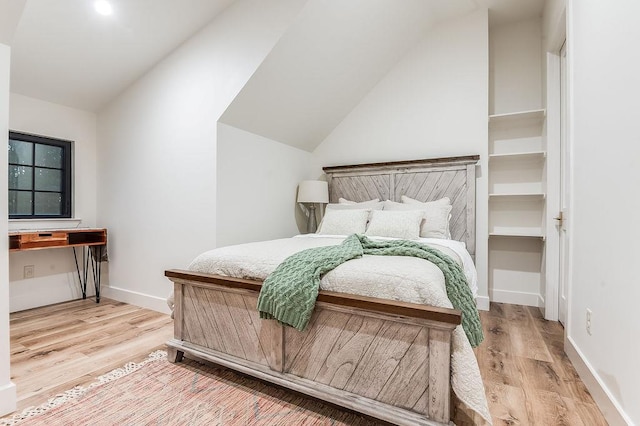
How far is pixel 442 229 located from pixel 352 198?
1182mm

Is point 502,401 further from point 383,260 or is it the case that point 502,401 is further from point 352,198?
point 352,198

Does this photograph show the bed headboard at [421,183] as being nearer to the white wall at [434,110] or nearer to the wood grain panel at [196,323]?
the white wall at [434,110]

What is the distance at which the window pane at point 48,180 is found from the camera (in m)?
3.32

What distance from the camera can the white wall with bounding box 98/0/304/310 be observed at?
8.97 feet

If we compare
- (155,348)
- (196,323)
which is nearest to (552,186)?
(196,323)

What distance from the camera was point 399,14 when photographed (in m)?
3.10

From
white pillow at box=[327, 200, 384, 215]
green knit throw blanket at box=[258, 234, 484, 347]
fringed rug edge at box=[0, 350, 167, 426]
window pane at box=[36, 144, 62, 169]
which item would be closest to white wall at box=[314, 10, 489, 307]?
white pillow at box=[327, 200, 384, 215]

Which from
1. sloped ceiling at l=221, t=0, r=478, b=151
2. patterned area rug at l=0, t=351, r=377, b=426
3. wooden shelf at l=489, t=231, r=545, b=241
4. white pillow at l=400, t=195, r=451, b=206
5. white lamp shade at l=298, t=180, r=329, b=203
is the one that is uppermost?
sloped ceiling at l=221, t=0, r=478, b=151

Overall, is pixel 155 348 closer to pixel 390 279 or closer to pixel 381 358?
pixel 381 358

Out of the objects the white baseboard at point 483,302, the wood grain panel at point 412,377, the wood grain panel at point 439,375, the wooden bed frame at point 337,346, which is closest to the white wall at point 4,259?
the wooden bed frame at point 337,346

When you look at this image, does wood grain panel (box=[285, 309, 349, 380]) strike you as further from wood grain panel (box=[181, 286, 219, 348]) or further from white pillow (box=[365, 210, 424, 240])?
white pillow (box=[365, 210, 424, 240])

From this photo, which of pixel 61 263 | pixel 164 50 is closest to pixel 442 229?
pixel 164 50

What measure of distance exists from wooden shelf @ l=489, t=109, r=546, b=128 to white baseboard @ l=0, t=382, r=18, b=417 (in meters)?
4.02

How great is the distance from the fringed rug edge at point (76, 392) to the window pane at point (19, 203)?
7.38ft
